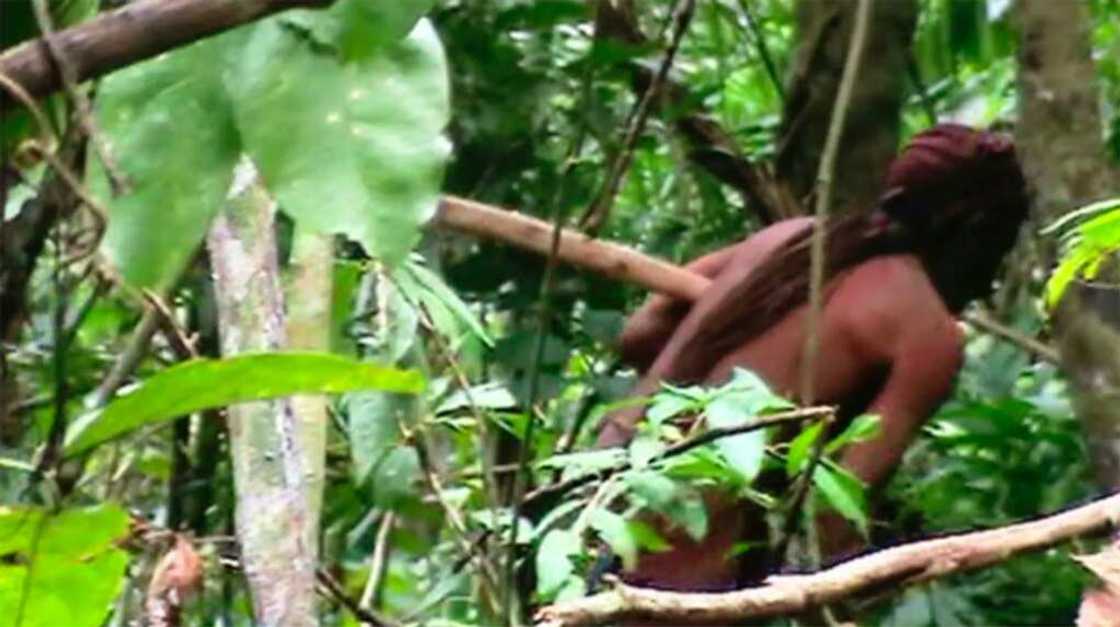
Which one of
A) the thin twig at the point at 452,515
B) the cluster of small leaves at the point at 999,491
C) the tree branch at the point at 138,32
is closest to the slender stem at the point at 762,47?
the cluster of small leaves at the point at 999,491

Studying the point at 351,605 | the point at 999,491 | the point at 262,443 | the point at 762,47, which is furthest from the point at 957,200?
the point at 262,443

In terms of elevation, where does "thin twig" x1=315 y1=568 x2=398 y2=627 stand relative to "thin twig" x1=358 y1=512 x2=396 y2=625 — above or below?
above

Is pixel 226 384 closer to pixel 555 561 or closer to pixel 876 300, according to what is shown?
pixel 555 561

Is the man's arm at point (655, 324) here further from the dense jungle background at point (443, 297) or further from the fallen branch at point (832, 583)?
the fallen branch at point (832, 583)

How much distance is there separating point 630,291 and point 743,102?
0.86 m

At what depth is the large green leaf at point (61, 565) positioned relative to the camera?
2.56 feet

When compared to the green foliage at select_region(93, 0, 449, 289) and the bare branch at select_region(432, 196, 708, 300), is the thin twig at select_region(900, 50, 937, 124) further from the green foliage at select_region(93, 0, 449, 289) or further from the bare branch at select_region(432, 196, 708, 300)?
the green foliage at select_region(93, 0, 449, 289)

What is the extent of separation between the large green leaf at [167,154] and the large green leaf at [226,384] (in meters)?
0.06

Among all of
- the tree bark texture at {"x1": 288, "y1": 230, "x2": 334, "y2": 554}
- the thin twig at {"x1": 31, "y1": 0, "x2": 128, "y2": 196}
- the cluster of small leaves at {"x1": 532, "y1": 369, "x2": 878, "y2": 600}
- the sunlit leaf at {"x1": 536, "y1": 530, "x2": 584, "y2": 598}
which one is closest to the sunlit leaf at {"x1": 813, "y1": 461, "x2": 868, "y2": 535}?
the cluster of small leaves at {"x1": 532, "y1": 369, "x2": 878, "y2": 600}

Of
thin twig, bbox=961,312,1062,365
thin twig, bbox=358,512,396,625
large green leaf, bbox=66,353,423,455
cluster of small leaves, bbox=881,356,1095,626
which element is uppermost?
large green leaf, bbox=66,353,423,455

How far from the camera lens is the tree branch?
2.16 ft

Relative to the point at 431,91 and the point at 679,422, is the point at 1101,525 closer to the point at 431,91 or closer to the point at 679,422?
the point at 431,91

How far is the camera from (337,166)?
722mm

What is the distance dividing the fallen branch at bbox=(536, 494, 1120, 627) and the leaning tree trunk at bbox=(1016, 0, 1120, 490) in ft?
3.98
